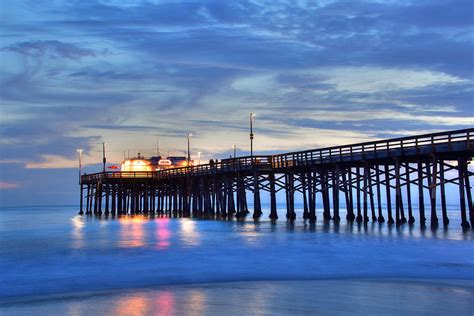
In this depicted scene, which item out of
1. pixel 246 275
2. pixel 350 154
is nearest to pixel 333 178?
pixel 350 154

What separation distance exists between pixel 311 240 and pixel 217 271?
31.6 feet

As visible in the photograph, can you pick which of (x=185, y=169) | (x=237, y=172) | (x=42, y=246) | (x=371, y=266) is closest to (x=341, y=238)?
(x=371, y=266)

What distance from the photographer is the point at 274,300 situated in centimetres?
1306

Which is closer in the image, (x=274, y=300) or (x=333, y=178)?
(x=274, y=300)

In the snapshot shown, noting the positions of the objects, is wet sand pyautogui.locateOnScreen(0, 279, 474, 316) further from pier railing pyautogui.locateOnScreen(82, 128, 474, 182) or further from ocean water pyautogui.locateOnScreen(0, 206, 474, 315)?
pier railing pyautogui.locateOnScreen(82, 128, 474, 182)

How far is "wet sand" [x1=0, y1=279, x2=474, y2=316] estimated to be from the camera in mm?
11977

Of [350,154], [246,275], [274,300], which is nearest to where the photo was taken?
[274,300]

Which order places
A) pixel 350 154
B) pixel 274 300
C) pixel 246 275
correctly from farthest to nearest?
pixel 350 154, pixel 246 275, pixel 274 300

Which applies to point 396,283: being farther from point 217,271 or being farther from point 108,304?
point 108,304

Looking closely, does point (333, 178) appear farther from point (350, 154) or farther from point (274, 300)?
point (274, 300)

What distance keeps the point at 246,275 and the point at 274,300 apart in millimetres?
4573

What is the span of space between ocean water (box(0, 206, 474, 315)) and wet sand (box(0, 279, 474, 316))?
0.02m

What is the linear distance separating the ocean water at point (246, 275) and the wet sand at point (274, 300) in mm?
22

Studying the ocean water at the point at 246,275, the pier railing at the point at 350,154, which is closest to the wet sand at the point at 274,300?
the ocean water at the point at 246,275
